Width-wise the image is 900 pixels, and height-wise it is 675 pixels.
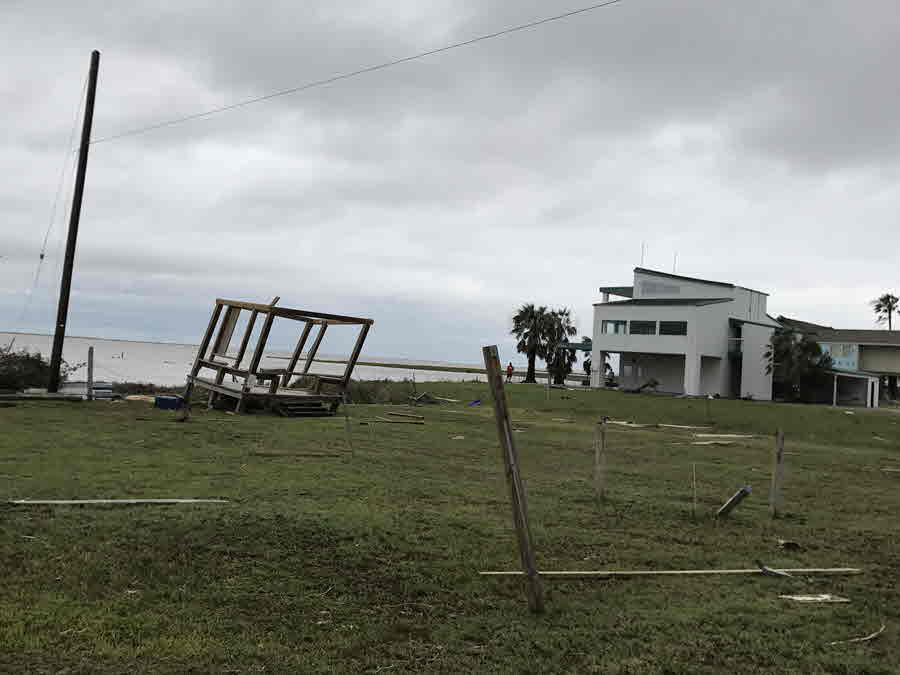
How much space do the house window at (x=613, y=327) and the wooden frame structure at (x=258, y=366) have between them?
3677cm

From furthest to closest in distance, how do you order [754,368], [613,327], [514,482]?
[613,327] < [754,368] < [514,482]

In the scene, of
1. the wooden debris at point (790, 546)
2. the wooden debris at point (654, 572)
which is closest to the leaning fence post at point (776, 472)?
the wooden debris at point (790, 546)

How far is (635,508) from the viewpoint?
10.6m

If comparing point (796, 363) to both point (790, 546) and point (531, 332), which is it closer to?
point (531, 332)

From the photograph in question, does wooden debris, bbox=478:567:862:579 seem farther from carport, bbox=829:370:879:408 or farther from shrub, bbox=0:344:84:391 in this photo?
carport, bbox=829:370:879:408

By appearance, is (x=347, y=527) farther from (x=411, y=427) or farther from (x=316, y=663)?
(x=411, y=427)

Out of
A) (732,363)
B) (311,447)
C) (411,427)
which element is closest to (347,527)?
(311,447)

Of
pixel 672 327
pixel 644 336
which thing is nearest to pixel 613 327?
pixel 644 336

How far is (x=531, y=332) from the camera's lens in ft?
210

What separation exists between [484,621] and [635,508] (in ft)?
17.2

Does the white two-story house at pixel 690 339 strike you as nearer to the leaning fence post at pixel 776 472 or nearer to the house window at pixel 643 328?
the house window at pixel 643 328

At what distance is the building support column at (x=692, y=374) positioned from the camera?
176 ft

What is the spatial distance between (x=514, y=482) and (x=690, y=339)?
50592mm

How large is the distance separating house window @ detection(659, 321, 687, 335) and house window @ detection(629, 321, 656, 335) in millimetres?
682
